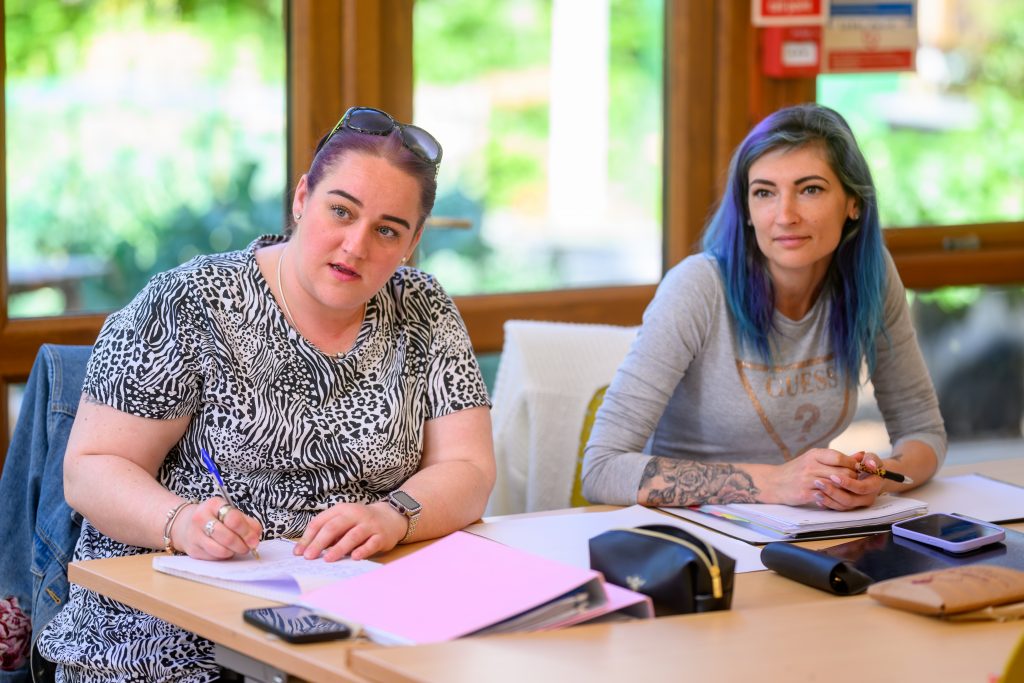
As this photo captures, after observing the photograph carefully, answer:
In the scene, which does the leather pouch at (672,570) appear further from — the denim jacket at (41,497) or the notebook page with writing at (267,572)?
the denim jacket at (41,497)

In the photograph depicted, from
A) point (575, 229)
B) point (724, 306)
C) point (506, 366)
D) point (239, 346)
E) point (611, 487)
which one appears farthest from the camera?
point (575, 229)

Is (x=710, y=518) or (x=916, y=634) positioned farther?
(x=710, y=518)

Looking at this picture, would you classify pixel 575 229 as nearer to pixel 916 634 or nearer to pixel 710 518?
pixel 710 518

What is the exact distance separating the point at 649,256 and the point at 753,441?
135 centimetres

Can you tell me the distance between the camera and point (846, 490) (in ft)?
6.63

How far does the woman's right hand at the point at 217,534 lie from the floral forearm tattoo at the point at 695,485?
0.71 metres

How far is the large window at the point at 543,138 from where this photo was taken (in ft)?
10.9

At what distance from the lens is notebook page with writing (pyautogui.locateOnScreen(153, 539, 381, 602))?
1.55m

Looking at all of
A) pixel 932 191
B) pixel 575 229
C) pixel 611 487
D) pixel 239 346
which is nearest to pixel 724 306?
pixel 611 487

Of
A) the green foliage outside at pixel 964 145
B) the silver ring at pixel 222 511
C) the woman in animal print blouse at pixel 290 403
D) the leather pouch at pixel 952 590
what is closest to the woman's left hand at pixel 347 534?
the woman in animal print blouse at pixel 290 403

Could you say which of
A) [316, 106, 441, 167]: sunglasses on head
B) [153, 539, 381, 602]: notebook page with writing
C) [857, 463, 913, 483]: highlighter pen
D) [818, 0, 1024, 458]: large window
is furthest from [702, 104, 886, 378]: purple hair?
[818, 0, 1024, 458]: large window

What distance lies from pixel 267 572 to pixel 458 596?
26 cm

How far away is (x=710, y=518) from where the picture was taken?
6.59ft

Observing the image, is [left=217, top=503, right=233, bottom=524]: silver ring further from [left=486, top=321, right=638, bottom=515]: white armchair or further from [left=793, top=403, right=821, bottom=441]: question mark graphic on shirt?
[left=793, top=403, right=821, bottom=441]: question mark graphic on shirt
